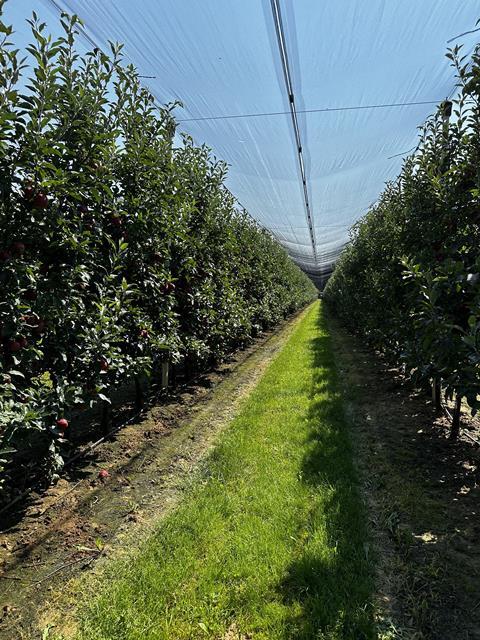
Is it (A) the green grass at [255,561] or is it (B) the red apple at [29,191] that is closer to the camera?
(A) the green grass at [255,561]

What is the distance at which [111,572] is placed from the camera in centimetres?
206

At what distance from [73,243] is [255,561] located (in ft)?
7.49

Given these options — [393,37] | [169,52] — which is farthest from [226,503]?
[393,37]

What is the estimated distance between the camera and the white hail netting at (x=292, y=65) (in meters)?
3.99

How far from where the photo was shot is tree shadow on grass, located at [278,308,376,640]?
1684 millimetres

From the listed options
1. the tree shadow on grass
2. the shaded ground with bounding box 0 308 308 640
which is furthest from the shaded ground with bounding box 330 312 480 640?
the shaded ground with bounding box 0 308 308 640

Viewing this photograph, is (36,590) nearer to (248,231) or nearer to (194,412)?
(194,412)

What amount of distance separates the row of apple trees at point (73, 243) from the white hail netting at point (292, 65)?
2.86 feet

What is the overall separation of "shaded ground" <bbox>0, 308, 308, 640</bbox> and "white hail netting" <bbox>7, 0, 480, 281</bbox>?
403cm

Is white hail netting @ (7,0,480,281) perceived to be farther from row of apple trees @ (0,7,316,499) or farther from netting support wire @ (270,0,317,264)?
row of apple trees @ (0,7,316,499)

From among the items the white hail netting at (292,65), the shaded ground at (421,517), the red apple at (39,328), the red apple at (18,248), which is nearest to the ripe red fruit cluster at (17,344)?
the red apple at (39,328)

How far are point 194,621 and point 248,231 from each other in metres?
8.17

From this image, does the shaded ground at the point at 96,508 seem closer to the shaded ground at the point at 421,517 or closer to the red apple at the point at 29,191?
the shaded ground at the point at 421,517

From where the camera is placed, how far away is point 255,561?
2.09m
